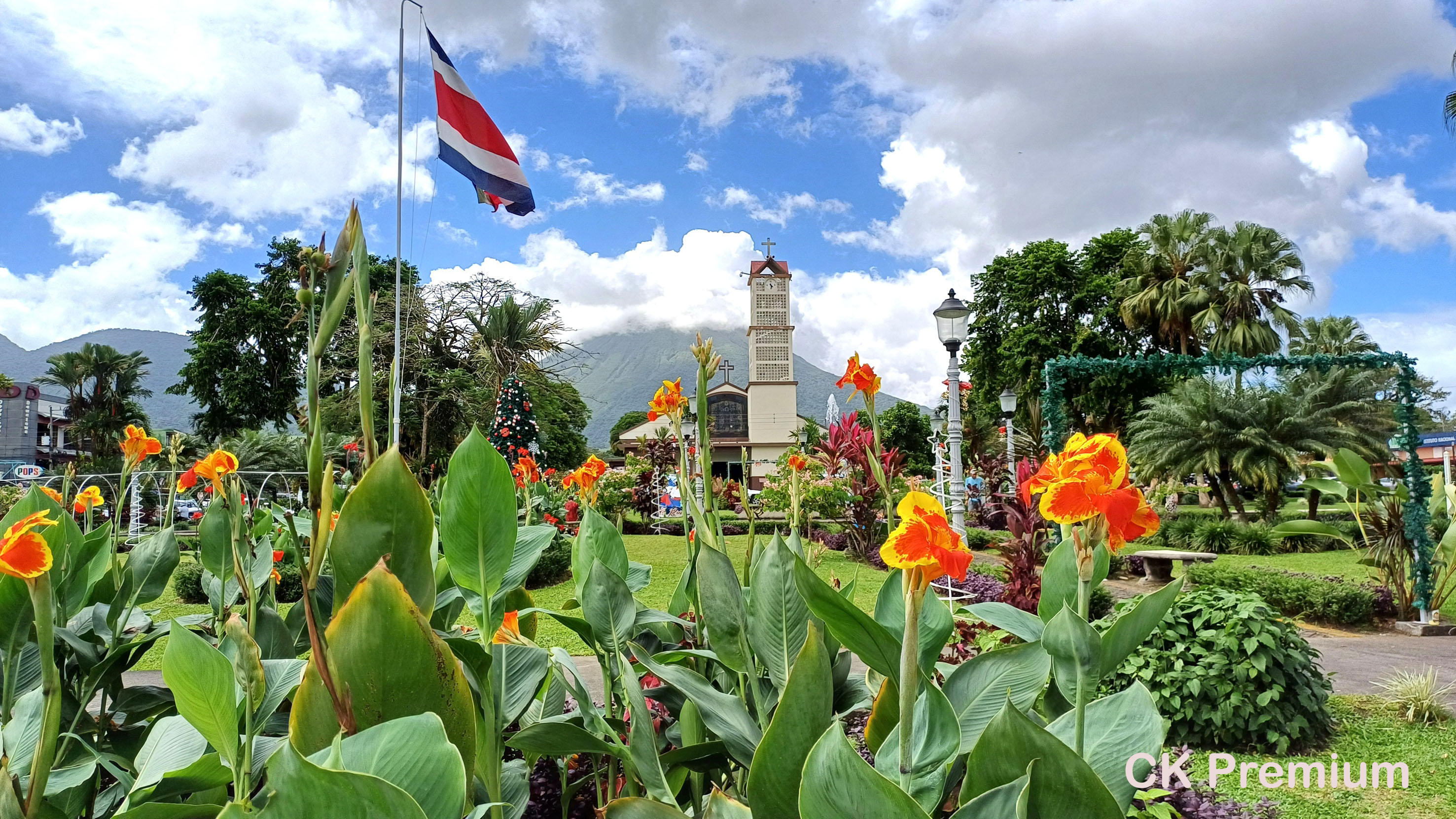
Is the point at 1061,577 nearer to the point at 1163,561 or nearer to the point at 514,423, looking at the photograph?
the point at 1163,561

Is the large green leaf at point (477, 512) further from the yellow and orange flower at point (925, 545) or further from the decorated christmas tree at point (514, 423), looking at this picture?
the decorated christmas tree at point (514, 423)

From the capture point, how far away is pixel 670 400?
1.54 meters

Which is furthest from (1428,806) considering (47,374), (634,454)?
(47,374)

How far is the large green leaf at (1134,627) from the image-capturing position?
0.63 metres

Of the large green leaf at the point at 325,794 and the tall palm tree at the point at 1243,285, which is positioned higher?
the tall palm tree at the point at 1243,285

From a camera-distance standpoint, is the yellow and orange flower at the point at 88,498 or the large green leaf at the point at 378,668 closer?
the large green leaf at the point at 378,668

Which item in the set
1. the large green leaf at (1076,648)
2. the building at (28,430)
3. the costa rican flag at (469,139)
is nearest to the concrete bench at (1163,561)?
the costa rican flag at (469,139)

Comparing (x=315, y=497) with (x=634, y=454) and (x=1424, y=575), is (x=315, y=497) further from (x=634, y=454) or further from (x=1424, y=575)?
(x=634, y=454)

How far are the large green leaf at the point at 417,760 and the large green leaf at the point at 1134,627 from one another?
473 millimetres

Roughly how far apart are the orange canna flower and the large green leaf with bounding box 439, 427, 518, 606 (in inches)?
8.2

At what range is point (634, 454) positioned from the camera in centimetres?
1664

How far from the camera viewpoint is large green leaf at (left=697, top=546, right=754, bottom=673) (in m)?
0.87

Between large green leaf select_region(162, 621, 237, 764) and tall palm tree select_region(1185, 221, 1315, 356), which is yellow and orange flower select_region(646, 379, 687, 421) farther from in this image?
tall palm tree select_region(1185, 221, 1315, 356)

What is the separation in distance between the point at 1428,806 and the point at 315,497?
12.3 feet
